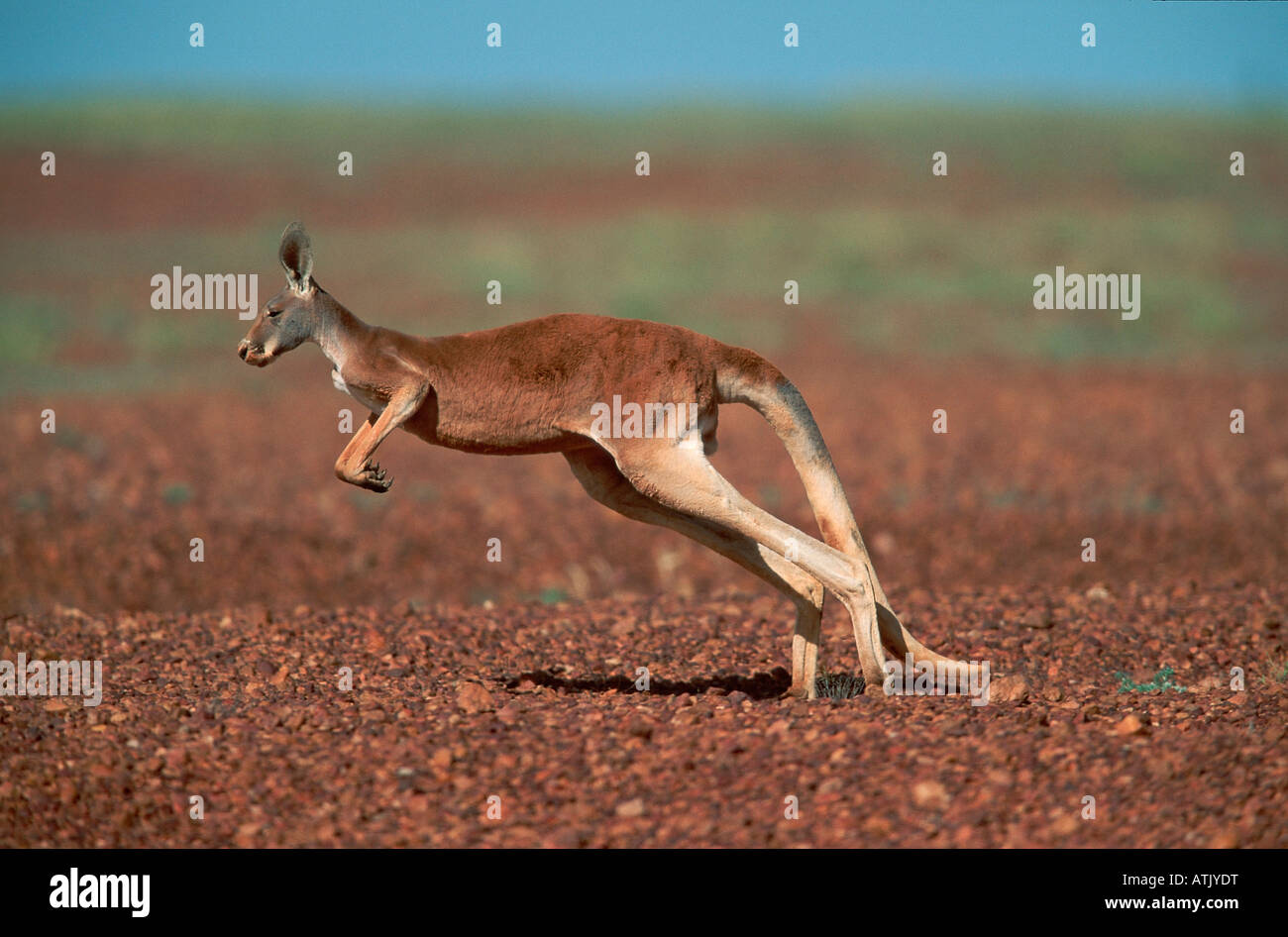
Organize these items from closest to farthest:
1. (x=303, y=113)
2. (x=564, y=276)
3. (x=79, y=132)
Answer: (x=564, y=276) → (x=79, y=132) → (x=303, y=113)

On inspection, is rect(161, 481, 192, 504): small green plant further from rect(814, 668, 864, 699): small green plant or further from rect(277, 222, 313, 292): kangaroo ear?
rect(814, 668, 864, 699): small green plant

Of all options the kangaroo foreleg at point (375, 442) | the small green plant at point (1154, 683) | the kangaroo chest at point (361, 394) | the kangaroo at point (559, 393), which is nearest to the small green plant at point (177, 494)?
the kangaroo at point (559, 393)

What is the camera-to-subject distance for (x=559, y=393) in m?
7.25

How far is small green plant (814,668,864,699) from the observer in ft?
25.6

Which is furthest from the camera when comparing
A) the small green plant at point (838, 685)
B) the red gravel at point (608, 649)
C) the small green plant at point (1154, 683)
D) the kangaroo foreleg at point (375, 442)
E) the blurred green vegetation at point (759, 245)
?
the blurred green vegetation at point (759, 245)

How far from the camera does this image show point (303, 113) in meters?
78.0

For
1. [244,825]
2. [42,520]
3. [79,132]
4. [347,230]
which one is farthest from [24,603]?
[79,132]

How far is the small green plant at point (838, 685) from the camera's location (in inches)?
307

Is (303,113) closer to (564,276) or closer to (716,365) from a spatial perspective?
(564,276)

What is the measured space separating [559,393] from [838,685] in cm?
228

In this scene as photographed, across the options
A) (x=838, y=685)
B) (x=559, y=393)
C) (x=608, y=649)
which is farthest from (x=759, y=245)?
(x=559, y=393)

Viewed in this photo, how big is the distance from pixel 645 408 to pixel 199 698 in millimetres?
2928

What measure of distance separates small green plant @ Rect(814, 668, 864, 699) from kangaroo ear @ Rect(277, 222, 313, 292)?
339cm

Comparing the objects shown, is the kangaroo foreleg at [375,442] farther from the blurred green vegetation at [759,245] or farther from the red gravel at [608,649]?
the blurred green vegetation at [759,245]
